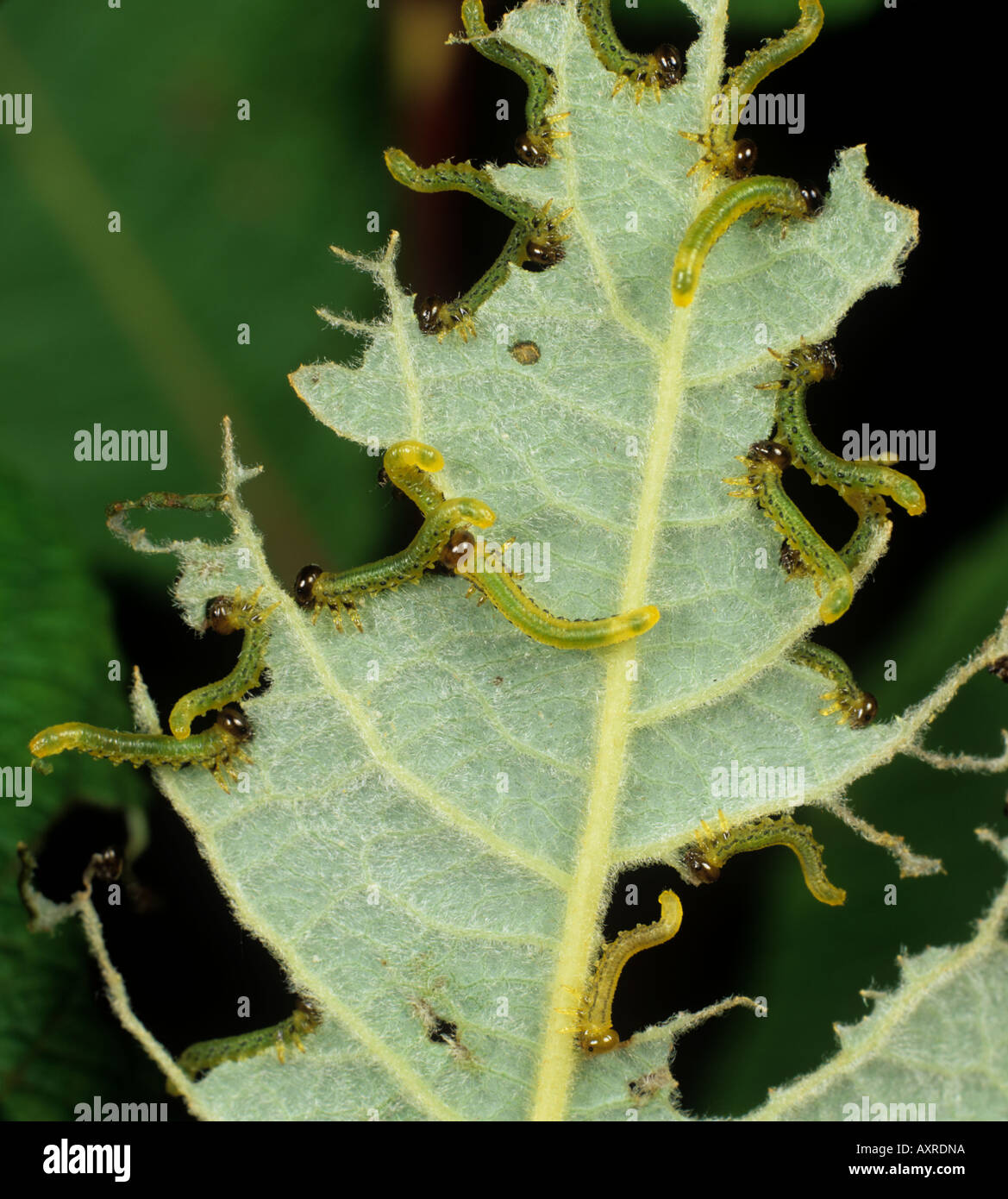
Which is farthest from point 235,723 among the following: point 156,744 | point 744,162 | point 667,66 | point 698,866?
point 667,66

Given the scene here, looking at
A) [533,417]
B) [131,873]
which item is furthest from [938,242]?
[131,873]

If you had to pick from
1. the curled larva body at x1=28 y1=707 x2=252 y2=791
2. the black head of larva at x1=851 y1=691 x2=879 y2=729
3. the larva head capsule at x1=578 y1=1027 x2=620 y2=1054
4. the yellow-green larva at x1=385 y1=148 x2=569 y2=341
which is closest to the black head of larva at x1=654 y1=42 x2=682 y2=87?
the yellow-green larva at x1=385 y1=148 x2=569 y2=341

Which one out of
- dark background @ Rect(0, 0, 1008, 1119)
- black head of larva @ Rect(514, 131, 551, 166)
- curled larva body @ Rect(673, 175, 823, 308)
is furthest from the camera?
dark background @ Rect(0, 0, 1008, 1119)

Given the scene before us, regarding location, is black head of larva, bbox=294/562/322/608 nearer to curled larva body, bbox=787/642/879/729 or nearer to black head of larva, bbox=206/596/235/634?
black head of larva, bbox=206/596/235/634

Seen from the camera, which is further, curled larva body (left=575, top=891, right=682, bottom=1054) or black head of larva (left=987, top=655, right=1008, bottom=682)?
black head of larva (left=987, top=655, right=1008, bottom=682)

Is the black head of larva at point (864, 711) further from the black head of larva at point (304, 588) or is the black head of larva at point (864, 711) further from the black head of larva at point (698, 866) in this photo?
the black head of larva at point (304, 588)

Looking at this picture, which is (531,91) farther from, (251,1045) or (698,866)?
(251,1045)

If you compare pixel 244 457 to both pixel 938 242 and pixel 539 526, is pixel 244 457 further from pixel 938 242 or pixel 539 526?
pixel 938 242
